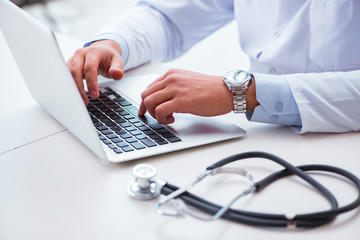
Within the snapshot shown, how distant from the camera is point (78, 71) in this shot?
3.34 ft

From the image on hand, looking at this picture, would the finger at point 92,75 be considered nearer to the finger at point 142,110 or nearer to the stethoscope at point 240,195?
the finger at point 142,110

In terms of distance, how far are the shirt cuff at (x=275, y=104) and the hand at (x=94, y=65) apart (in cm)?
31

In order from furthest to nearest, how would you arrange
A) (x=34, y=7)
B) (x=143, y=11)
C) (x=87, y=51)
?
(x=34, y=7)
(x=143, y=11)
(x=87, y=51)

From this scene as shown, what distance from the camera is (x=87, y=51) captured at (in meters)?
1.09

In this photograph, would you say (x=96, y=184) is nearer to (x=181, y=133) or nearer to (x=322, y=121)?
(x=181, y=133)

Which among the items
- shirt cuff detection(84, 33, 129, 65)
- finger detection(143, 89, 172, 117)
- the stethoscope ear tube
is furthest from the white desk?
shirt cuff detection(84, 33, 129, 65)

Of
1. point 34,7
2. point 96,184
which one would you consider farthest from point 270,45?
point 34,7

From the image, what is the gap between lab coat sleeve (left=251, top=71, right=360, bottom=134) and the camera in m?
0.90

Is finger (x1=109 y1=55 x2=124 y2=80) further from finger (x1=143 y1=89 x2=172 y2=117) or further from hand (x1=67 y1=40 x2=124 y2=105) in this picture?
finger (x1=143 y1=89 x2=172 y2=117)

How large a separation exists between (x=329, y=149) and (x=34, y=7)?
2.46m

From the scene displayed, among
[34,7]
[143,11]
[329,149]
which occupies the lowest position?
[34,7]

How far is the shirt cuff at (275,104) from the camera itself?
92cm

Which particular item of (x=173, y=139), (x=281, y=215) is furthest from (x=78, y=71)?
(x=281, y=215)

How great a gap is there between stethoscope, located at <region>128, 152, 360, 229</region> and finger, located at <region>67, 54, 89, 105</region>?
28 centimetres
